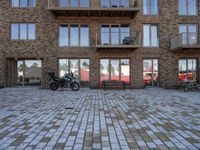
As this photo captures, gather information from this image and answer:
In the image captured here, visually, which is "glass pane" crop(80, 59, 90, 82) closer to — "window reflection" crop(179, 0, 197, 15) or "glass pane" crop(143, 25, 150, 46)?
"glass pane" crop(143, 25, 150, 46)

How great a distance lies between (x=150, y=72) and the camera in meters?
18.7

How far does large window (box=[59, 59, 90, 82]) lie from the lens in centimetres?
1838

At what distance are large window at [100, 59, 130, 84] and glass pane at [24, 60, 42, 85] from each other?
18.5 feet

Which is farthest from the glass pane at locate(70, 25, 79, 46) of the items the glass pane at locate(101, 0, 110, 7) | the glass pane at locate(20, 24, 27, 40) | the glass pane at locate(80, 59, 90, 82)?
the glass pane at locate(20, 24, 27, 40)

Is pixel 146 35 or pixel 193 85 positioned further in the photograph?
pixel 146 35

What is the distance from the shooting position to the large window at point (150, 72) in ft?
61.2

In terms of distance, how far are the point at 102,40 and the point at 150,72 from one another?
5062 millimetres

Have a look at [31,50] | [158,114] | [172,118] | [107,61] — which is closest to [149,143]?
[172,118]

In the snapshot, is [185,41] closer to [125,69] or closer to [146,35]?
[146,35]

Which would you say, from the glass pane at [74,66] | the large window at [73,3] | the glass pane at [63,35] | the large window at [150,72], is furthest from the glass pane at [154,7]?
the glass pane at [74,66]

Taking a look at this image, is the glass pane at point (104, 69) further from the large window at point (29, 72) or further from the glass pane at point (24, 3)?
the glass pane at point (24, 3)

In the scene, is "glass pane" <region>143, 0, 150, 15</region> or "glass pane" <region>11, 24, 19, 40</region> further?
"glass pane" <region>143, 0, 150, 15</region>

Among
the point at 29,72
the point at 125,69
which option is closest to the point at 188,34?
the point at 125,69

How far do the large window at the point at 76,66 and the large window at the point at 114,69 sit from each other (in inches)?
51.2
